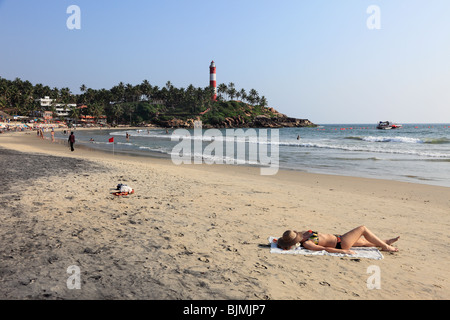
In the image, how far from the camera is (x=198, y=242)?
613 centimetres

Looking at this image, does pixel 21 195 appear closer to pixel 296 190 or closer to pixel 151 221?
pixel 151 221

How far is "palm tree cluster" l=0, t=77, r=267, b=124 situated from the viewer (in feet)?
401

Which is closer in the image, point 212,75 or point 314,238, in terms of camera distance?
point 314,238

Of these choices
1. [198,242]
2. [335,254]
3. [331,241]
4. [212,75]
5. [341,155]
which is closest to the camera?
[335,254]

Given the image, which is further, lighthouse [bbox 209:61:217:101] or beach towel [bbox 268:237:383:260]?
lighthouse [bbox 209:61:217:101]

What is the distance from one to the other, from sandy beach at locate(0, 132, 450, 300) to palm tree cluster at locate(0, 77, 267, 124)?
12848cm

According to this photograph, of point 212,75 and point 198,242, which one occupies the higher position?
point 212,75

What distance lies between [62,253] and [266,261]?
3.61m

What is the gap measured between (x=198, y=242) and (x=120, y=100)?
195285 mm

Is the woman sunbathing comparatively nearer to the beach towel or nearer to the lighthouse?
the beach towel

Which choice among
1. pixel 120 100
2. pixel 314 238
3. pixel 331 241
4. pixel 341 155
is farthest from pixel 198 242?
pixel 120 100

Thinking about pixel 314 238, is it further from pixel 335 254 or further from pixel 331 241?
pixel 335 254

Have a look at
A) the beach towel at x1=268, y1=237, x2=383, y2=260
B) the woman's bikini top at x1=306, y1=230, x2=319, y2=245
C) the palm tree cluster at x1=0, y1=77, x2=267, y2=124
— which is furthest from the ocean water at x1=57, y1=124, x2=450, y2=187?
the palm tree cluster at x1=0, y1=77, x2=267, y2=124
